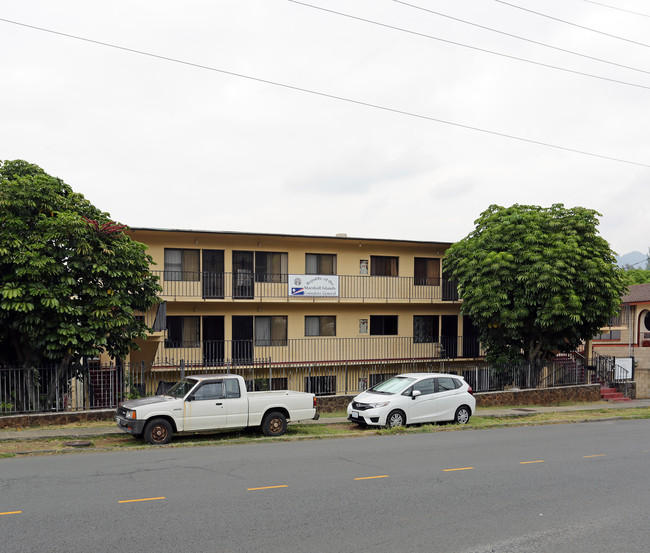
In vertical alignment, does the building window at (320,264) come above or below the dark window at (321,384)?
above

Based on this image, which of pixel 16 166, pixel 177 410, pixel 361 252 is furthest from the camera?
pixel 361 252

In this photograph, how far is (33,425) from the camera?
52.3ft

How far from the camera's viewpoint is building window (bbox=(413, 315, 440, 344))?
30.0 m

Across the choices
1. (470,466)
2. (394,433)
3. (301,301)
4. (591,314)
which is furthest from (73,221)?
(591,314)

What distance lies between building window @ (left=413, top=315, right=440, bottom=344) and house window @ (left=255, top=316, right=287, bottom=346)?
259 inches

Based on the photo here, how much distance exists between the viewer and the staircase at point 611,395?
1069 inches

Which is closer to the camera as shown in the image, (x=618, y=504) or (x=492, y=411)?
(x=618, y=504)

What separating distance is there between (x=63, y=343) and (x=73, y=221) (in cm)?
308

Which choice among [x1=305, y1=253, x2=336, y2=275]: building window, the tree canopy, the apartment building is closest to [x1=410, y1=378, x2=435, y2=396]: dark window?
the apartment building

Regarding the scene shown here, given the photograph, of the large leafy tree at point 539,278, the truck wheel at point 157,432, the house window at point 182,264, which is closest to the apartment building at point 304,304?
the house window at point 182,264

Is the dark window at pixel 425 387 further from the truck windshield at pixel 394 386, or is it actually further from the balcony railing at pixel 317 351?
the balcony railing at pixel 317 351

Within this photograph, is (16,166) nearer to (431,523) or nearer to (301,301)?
(301,301)

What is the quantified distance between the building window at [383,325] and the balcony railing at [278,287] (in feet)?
4.40

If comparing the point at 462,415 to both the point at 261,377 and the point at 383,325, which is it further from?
the point at 383,325
